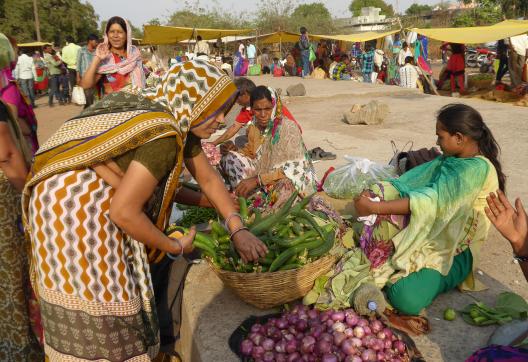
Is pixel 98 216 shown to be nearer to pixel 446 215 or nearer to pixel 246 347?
pixel 246 347

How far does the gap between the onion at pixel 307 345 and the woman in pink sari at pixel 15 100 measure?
187 cm

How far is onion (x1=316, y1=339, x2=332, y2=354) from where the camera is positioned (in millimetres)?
1967

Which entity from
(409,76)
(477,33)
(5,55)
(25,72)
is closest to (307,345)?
(5,55)

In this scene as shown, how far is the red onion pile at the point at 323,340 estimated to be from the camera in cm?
197

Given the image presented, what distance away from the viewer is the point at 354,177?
163 inches

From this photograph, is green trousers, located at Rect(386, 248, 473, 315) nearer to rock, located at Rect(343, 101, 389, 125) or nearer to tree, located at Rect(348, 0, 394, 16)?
rock, located at Rect(343, 101, 389, 125)

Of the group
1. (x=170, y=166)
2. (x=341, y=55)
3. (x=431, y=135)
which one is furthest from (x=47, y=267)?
(x=341, y=55)

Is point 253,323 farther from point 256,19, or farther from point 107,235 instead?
point 256,19

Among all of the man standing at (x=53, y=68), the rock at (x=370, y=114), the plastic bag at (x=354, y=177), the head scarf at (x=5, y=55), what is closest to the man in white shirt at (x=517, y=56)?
the rock at (x=370, y=114)

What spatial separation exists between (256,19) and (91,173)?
4238 cm

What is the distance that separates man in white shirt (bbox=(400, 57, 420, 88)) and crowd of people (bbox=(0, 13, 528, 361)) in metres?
11.4

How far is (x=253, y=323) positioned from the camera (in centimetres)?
239

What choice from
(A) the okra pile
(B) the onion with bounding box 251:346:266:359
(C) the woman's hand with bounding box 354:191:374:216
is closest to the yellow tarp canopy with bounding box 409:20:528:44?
(C) the woman's hand with bounding box 354:191:374:216

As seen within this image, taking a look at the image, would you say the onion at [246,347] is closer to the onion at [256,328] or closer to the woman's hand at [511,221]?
the onion at [256,328]
